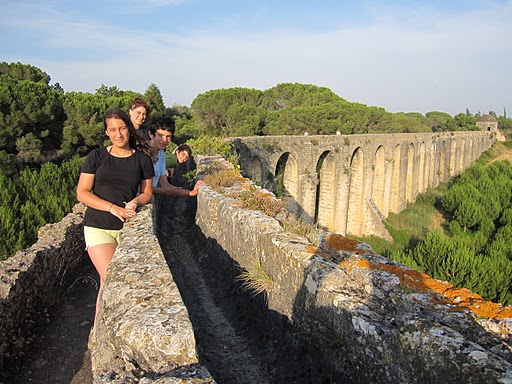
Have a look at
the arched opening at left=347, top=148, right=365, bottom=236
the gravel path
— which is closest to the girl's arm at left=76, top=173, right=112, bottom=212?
the gravel path

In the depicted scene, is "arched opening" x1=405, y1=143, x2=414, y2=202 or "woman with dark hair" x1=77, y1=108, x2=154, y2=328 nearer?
"woman with dark hair" x1=77, y1=108, x2=154, y2=328

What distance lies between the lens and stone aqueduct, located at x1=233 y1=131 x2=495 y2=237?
48.5 ft

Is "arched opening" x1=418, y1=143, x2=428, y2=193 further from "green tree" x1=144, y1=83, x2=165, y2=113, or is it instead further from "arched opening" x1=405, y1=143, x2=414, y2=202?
"green tree" x1=144, y1=83, x2=165, y2=113

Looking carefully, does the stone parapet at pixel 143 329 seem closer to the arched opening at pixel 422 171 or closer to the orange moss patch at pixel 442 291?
the orange moss patch at pixel 442 291

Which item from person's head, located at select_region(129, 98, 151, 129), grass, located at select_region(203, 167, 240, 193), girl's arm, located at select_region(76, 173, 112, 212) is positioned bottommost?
grass, located at select_region(203, 167, 240, 193)

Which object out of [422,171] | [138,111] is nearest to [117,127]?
[138,111]

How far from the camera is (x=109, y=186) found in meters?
3.18

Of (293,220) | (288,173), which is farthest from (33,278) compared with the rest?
(288,173)

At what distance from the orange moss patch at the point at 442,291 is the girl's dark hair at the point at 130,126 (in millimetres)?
1812

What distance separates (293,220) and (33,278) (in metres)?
2.44

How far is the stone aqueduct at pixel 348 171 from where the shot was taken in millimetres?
14773

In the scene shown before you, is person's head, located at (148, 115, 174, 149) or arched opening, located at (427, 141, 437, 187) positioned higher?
person's head, located at (148, 115, 174, 149)

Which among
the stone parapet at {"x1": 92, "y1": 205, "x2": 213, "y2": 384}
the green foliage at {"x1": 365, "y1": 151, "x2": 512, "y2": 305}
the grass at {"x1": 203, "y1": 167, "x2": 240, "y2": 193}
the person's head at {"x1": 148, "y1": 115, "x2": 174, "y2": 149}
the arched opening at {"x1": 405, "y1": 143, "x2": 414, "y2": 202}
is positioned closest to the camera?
the stone parapet at {"x1": 92, "y1": 205, "x2": 213, "y2": 384}

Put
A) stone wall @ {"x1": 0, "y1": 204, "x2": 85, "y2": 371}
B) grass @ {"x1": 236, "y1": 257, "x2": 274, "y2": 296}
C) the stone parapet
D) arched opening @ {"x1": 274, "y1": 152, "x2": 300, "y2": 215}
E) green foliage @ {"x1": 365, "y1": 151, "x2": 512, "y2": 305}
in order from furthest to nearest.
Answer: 1. arched opening @ {"x1": 274, "y1": 152, "x2": 300, "y2": 215}
2. green foliage @ {"x1": 365, "y1": 151, "x2": 512, "y2": 305}
3. grass @ {"x1": 236, "y1": 257, "x2": 274, "y2": 296}
4. stone wall @ {"x1": 0, "y1": 204, "x2": 85, "y2": 371}
5. the stone parapet
